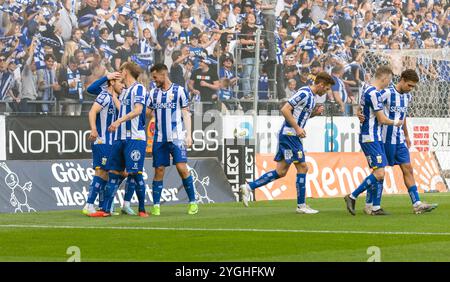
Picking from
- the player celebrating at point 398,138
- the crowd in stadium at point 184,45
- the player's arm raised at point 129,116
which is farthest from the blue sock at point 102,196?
the crowd in stadium at point 184,45

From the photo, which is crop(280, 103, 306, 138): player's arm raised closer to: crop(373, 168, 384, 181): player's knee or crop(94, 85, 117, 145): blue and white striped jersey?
crop(373, 168, 384, 181): player's knee

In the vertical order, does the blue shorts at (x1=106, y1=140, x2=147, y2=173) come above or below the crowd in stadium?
below

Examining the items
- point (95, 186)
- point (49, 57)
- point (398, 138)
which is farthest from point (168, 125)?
point (49, 57)

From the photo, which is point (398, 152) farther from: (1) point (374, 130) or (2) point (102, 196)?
(2) point (102, 196)

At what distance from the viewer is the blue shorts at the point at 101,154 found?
56.7ft

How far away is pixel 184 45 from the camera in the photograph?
87.7ft

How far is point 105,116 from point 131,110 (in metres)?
0.89

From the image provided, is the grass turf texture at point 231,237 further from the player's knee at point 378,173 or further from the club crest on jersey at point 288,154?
the club crest on jersey at point 288,154

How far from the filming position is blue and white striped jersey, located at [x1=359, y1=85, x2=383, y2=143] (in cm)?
1675

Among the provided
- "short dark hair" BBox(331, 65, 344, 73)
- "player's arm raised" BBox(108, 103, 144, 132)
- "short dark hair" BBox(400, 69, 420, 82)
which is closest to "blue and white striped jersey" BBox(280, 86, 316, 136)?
"short dark hair" BBox(400, 69, 420, 82)

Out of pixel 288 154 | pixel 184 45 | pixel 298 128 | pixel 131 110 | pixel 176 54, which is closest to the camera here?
pixel 131 110

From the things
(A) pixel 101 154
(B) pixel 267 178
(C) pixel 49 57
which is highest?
(C) pixel 49 57

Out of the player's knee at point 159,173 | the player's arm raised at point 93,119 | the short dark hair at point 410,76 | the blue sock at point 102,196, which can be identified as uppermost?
the short dark hair at point 410,76

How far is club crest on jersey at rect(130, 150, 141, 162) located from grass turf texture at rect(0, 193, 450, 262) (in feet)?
2.85
